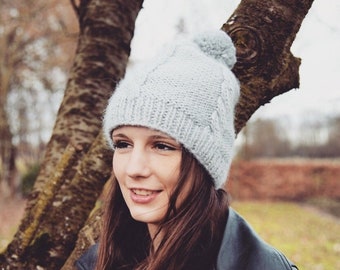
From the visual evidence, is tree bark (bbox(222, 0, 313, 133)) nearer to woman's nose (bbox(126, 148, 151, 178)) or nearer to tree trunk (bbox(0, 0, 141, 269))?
woman's nose (bbox(126, 148, 151, 178))

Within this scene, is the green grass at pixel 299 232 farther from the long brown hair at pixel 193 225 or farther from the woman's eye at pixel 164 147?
the woman's eye at pixel 164 147

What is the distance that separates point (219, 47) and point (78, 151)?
0.98 m

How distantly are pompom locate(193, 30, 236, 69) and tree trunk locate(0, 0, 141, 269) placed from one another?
71 centimetres

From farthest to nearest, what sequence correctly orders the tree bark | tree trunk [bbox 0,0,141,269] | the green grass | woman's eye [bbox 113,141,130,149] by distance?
1. the green grass
2. tree trunk [bbox 0,0,141,269]
3. the tree bark
4. woman's eye [bbox 113,141,130,149]

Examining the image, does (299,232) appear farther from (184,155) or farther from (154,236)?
(184,155)

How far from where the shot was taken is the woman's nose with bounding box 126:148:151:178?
5.33 feet

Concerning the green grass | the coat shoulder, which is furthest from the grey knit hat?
the green grass

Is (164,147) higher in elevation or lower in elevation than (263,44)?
lower

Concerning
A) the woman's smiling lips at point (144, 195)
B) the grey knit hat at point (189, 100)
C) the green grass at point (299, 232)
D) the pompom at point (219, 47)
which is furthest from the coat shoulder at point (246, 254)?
the green grass at point (299, 232)

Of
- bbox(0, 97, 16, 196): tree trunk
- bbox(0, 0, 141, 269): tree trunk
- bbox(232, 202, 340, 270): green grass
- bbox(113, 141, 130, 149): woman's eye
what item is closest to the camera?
bbox(113, 141, 130, 149): woman's eye

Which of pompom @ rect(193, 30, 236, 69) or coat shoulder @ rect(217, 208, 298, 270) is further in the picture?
pompom @ rect(193, 30, 236, 69)

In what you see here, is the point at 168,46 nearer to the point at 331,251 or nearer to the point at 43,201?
the point at 43,201

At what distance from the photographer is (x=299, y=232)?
10.9 metres

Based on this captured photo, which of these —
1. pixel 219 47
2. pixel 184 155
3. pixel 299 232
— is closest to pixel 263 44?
pixel 219 47
